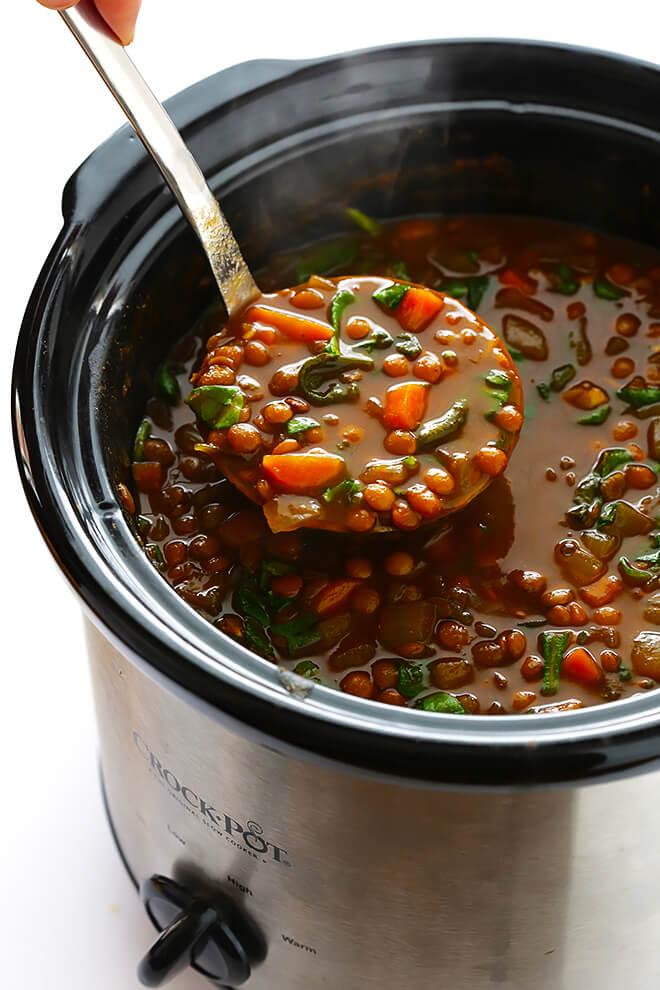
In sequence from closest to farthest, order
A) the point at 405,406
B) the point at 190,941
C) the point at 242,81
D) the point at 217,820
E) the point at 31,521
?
the point at 217,820 < the point at 190,941 < the point at 405,406 < the point at 242,81 < the point at 31,521

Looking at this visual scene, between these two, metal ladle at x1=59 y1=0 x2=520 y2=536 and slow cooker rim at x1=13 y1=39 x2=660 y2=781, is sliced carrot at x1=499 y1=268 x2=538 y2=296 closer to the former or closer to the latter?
metal ladle at x1=59 y1=0 x2=520 y2=536

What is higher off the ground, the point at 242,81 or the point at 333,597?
the point at 242,81

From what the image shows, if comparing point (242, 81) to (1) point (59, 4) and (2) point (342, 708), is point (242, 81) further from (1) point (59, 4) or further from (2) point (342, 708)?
(2) point (342, 708)

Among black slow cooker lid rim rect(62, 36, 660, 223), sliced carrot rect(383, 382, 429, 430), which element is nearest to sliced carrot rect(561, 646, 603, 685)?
sliced carrot rect(383, 382, 429, 430)

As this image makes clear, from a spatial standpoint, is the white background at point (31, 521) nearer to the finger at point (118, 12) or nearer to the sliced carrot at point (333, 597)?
the sliced carrot at point (333, 597)

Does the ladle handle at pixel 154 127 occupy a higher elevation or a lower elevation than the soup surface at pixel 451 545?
higher

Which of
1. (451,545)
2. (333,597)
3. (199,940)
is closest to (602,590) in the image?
(451,545)

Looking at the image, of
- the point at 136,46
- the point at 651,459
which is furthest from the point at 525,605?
the point at 136,46

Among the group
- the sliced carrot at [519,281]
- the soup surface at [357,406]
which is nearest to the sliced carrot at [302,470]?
the soup surface at [357,406]
